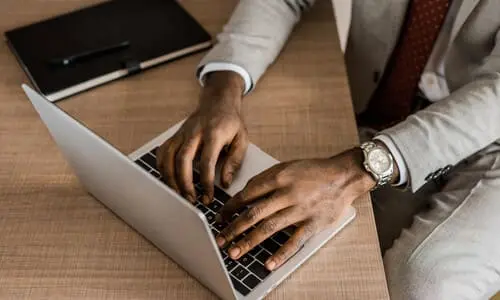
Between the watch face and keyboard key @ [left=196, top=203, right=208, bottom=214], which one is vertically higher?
the watch face

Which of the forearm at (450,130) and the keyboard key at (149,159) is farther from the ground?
the forearm at (450,130)

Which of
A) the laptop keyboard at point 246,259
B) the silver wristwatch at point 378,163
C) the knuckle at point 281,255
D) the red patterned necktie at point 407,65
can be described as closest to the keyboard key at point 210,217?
the laptop keyboard at point 246,259

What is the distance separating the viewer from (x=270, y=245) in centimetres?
87

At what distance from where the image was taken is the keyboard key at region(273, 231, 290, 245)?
0.87m

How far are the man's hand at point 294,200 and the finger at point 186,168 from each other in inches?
2.4

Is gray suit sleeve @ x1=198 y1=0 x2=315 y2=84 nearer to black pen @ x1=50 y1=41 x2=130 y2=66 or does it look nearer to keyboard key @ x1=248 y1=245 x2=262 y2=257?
black pen @ x1=50 y1=41 x2=130 y2=66

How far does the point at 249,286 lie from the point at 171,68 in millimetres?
449

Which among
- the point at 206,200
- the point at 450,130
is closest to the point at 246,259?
the point at 206,200

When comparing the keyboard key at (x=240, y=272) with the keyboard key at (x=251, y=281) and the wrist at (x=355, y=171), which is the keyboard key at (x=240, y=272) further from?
the wrist at (x=355, y=171)

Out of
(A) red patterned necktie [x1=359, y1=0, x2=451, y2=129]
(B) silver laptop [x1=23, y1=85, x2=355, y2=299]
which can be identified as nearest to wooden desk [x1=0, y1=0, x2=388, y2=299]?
(B) silver laptop [x1=23, y1=85, x2=355, y2=299]

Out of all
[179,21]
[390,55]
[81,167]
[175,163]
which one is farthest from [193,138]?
[390,55]

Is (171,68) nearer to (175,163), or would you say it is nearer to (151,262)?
(175,163)

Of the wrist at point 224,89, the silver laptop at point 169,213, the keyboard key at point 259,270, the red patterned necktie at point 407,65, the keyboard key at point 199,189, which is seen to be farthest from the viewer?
the red patterned necktie at point 407,65

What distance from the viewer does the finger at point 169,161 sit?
0.94m
